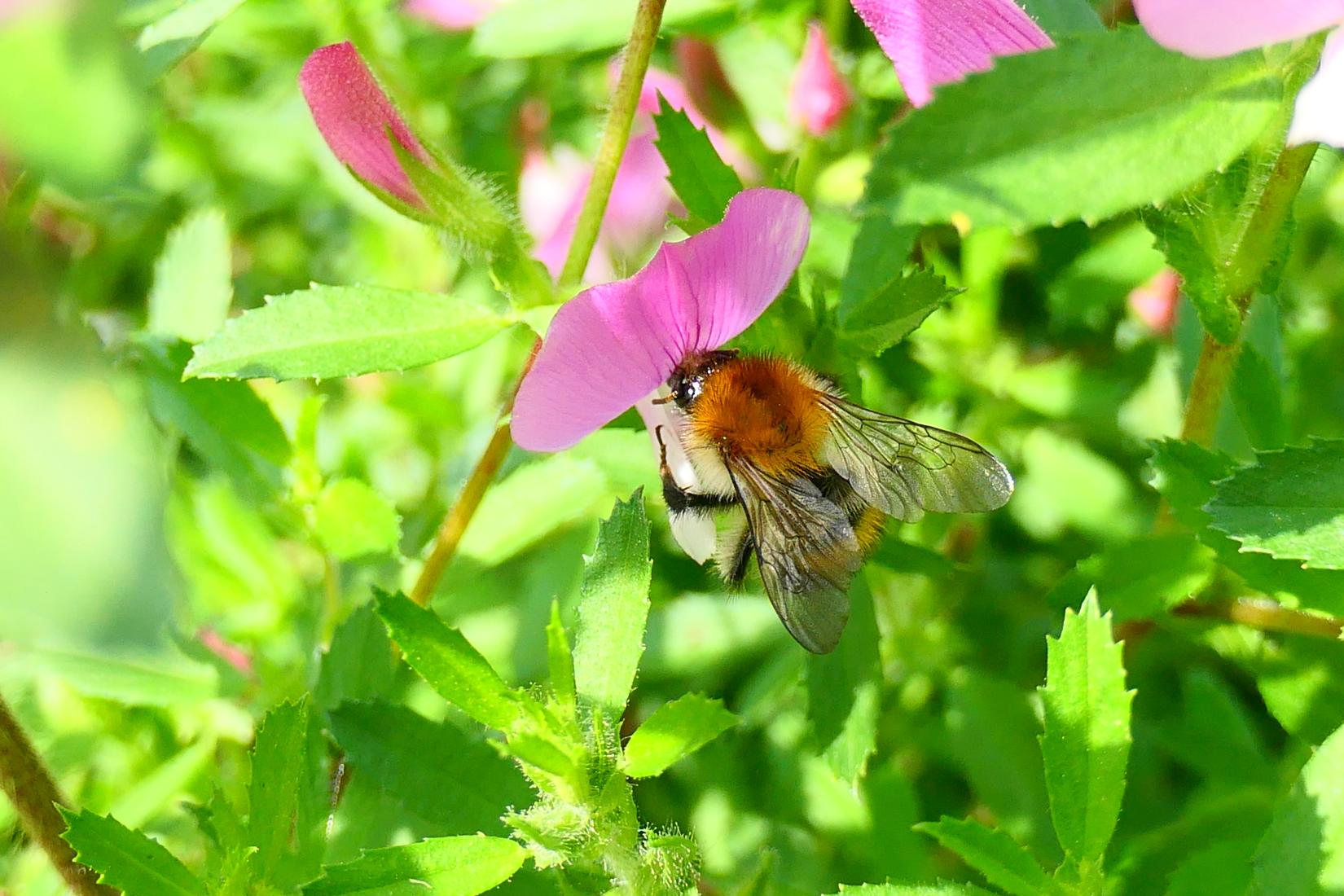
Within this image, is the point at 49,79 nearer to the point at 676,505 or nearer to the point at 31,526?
the point at 31,526

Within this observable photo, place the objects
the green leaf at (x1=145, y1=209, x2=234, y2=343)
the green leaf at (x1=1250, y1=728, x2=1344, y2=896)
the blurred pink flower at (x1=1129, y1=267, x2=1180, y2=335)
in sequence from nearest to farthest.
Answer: the green leaf at (x1=1250, y1=728, x2=1344, y2=896)
the green leaf at (x1=145, y1=209, x2=234, y2=343)
the blurred pink flower at (x1=1129, y1=267, x2=1180, y2=335)

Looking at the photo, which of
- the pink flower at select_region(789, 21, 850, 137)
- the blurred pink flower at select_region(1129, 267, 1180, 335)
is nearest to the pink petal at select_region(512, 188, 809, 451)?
the pink flower at select_region(789, 21, 850, 137)

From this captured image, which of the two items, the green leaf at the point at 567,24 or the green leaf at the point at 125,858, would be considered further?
the green leaf at the point at 567,24

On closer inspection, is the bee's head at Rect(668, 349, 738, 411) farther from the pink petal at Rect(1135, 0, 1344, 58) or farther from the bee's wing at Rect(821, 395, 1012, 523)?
the pink petal at Rect(1135, 0, 1344, 58)

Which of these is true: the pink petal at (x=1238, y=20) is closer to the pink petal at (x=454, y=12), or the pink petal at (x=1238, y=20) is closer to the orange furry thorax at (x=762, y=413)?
the orange furry thorax at (x=762, y=413)

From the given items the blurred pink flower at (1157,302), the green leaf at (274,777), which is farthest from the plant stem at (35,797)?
the blurred pink flower at (1157,302)

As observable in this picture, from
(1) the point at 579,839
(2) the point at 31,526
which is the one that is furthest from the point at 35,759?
(2) the point at 31,526

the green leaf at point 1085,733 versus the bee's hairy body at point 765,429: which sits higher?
the bee's hairy body at point 765,429
